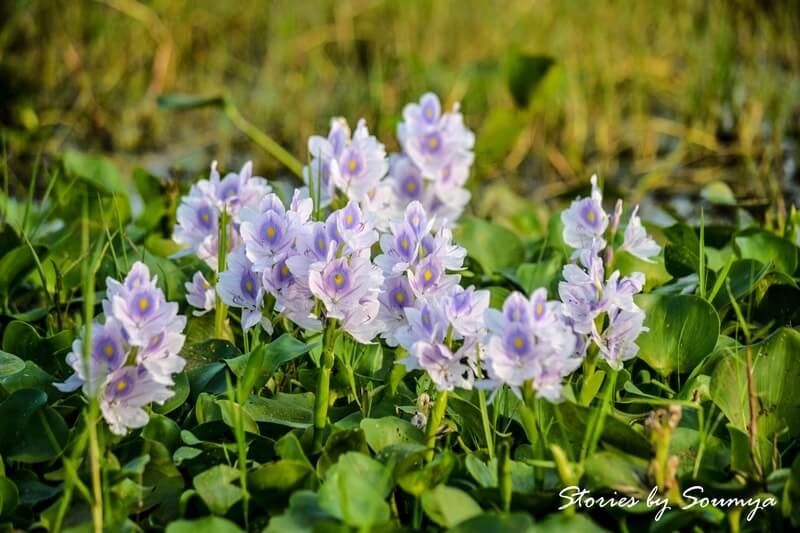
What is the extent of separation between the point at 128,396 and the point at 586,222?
2.17 feet

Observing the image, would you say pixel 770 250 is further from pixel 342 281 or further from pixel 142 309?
pixel 142 309

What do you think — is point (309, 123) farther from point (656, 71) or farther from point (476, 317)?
point (476, 317)

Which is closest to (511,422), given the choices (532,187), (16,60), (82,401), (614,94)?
(82,401)

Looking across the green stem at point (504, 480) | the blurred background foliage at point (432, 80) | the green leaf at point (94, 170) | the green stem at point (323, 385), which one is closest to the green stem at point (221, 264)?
the green stem at point (323, 385)

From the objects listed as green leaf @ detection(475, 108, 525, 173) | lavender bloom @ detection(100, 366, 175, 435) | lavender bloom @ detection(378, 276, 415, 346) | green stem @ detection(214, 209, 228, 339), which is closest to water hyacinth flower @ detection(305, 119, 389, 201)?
green stem @ detection(214, 209, 228, 339)

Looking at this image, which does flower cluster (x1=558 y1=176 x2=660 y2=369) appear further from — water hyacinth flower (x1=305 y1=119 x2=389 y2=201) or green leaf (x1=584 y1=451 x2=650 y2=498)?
water hyacinth flower (x1=305 y1=119 x2=389 y2=201)

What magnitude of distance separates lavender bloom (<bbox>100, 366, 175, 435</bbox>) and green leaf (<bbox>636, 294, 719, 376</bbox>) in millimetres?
761

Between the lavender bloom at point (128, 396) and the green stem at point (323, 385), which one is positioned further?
the green stem at point (323, 385)

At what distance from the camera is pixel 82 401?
60.5 inches

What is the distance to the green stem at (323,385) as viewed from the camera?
4.73 ft

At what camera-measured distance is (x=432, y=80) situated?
4.75 m

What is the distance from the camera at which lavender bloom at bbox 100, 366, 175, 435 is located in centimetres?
132

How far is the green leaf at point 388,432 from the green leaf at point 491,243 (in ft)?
2.75

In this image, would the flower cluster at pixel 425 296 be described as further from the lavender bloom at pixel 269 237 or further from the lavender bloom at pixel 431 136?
the lavender bloom at pixel 431 136
